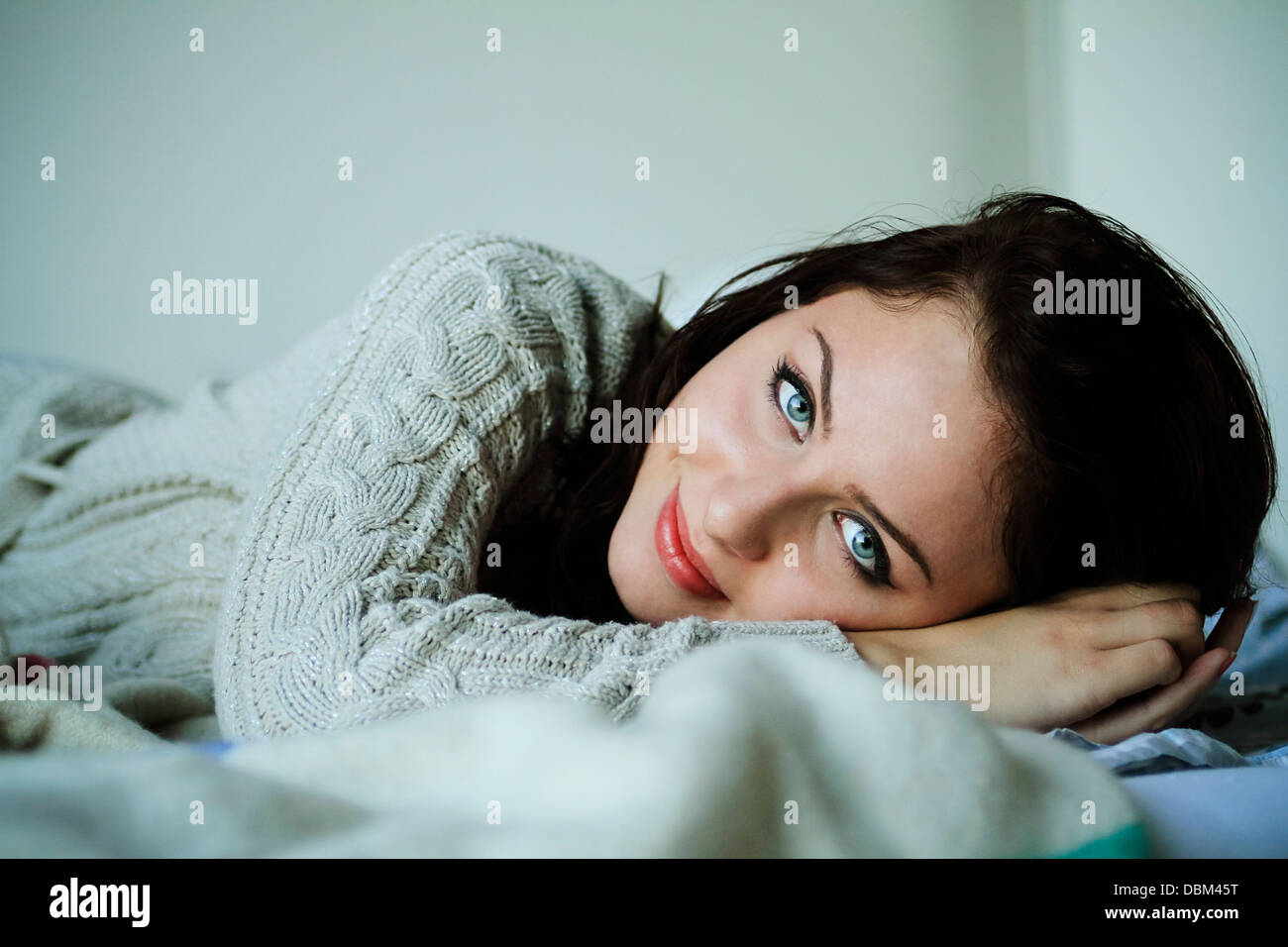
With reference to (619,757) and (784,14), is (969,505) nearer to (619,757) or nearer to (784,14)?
(619,757)

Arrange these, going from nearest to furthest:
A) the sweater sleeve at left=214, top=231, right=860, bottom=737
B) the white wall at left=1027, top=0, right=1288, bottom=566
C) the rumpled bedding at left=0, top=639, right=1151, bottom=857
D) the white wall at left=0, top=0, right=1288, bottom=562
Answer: the rumpled bedding at left=0, top=639, right=1151, bottom=857 < the sweater sleeve at left=214, top=231, right=860, bottom=737 < the white wall at left=1027, top=0, right=1288, bottom=566 < the white wall at left=0, top=0, right=1288, bottom=562

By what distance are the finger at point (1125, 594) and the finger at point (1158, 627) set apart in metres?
0.02

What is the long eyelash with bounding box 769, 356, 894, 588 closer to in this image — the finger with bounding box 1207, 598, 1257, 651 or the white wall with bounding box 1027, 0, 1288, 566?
the finger with bounding box 1207, 598, 1257, 651

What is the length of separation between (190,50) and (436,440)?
3.66 feet

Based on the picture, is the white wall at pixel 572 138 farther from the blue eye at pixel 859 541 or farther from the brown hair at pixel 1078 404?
the blue eye at pixel 859 541

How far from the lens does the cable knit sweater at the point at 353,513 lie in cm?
65

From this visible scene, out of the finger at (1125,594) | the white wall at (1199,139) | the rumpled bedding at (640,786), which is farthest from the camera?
the white wall at (1199,139)

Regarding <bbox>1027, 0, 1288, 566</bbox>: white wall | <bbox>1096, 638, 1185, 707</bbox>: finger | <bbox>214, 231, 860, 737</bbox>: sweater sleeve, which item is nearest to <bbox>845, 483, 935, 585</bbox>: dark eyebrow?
<bbox>214, 231, 860, 737</bbox>: sweater sleeve

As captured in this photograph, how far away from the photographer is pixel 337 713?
24.2 inches

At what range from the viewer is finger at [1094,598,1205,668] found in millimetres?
820

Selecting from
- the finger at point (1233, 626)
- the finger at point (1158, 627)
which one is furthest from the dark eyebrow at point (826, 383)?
the finger at point (1233, 626)

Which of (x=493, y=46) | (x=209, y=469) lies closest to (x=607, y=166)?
(x=493, y=46)

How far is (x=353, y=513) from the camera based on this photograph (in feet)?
2.44

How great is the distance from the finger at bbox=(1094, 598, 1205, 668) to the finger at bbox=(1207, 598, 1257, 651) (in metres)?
0.07
